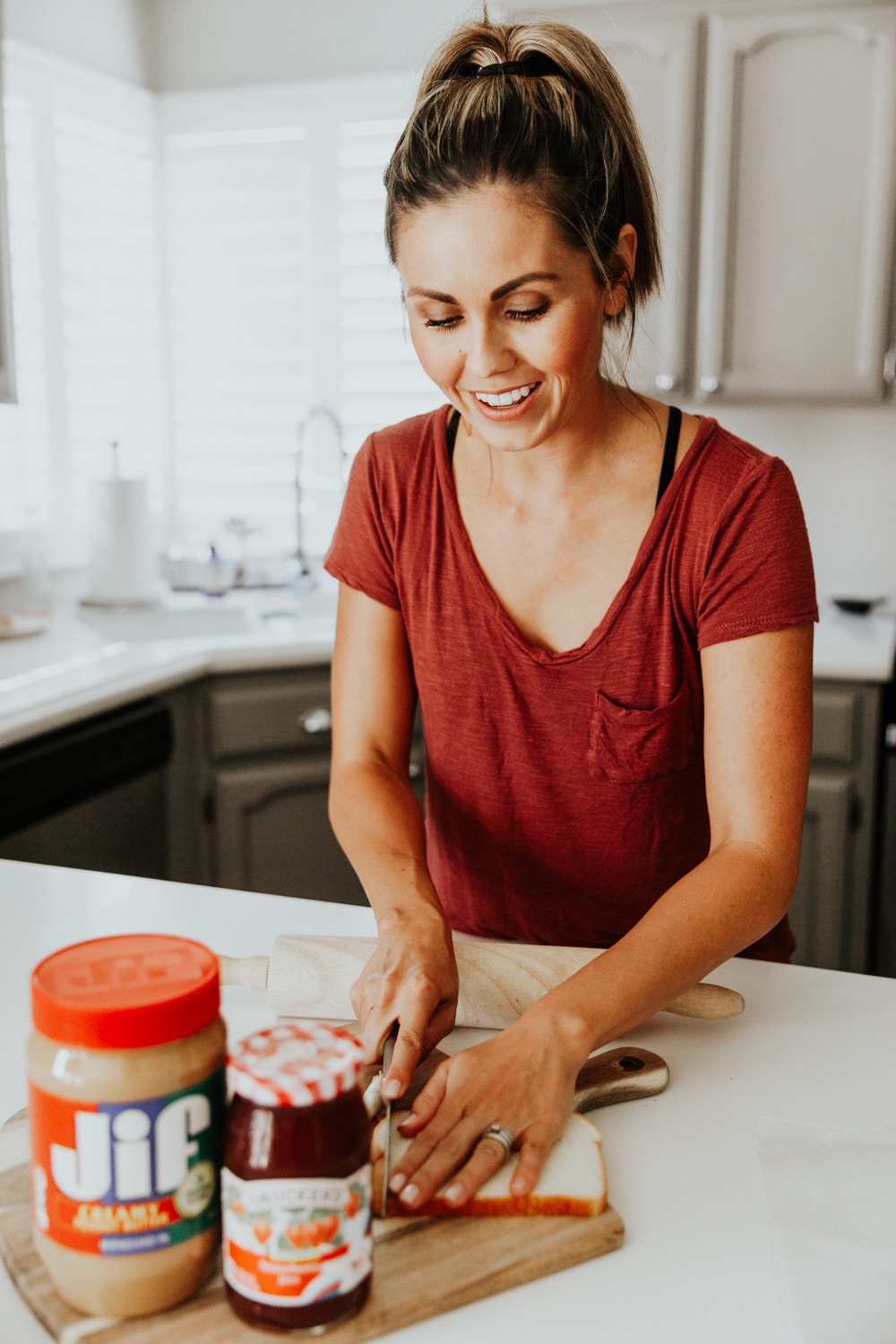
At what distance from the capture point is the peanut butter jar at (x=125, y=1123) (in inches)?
21.1

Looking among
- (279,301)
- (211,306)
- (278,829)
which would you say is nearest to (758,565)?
(278,829)

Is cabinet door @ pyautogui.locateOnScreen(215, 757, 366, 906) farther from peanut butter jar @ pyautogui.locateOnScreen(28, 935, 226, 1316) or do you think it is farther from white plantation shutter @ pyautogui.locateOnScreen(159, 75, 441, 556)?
peanut butter jar @ pyautogui.locateOnScreen(28, 935, 226, 1316)

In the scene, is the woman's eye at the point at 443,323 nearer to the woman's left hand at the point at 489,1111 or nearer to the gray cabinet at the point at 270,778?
the woman's left hand at the point at 489,1111

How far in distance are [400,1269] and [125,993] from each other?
0.22 m

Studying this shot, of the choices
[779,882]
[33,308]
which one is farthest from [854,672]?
[33,308]

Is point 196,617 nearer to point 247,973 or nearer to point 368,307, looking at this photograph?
point 368,307

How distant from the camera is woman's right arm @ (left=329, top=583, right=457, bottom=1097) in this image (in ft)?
2.75

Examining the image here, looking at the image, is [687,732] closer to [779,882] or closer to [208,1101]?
[779,882]

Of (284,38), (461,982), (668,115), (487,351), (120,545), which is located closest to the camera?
(461,982)

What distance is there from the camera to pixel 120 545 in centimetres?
283

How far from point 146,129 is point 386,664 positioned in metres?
2.48

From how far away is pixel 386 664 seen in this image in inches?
50.8

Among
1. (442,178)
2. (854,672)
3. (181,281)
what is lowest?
(854,672)

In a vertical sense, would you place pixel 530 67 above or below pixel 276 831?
above
